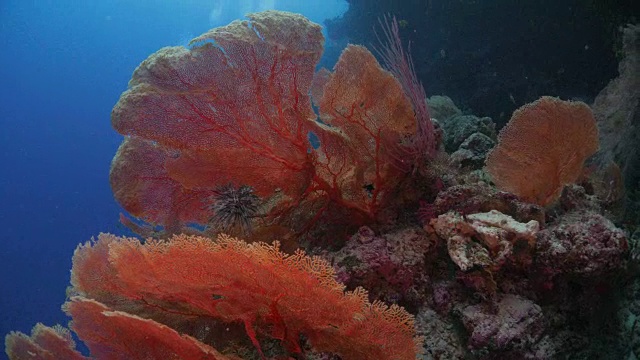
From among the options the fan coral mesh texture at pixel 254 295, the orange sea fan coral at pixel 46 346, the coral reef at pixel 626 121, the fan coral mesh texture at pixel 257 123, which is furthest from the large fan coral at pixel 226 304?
the coral reef at pixel 626 121

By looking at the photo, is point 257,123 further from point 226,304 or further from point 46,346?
point 46,346

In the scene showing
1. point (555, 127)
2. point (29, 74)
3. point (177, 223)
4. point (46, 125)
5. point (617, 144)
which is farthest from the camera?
point (29, 74)

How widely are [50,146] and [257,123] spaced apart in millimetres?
29584

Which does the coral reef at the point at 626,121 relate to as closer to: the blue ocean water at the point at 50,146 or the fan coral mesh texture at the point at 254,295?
the fan coral mesh texture at the point at 254,295

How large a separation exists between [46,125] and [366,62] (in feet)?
99.8

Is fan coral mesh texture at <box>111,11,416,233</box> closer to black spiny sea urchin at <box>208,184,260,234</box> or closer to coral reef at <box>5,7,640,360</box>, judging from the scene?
coral reef at <box>5,7,640,360</box>

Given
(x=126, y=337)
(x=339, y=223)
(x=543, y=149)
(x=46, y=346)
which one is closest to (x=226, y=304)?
(x=126, y=337)

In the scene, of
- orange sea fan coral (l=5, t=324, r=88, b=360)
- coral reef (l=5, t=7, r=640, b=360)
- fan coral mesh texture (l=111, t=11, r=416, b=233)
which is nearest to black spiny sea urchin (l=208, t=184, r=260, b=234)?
coral reef (l=5, t=7, r=640, b=360)

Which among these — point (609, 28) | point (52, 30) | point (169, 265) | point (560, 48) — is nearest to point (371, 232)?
point (169, 265)

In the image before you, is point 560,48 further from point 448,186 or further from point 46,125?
point 46,125

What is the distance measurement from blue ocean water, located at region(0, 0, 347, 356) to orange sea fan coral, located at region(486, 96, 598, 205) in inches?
671

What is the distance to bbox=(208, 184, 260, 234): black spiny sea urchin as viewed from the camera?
340 cm

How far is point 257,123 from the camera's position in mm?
3527

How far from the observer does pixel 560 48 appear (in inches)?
390
